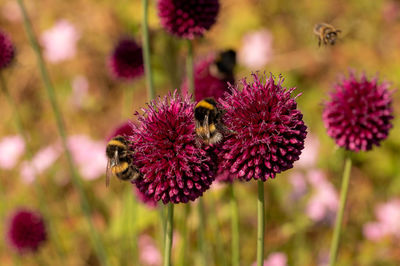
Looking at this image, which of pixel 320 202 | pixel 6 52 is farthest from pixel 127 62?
pixel 320 202

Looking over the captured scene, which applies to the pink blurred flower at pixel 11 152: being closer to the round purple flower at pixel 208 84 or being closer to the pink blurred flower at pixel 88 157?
the pink blurred flower at pixel 88 157

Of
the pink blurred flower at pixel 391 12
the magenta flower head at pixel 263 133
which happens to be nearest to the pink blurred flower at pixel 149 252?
the magenta flower head at pixel 263 133

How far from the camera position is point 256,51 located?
13.5ft

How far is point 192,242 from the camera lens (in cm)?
317

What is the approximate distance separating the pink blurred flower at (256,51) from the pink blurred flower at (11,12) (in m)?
2.57

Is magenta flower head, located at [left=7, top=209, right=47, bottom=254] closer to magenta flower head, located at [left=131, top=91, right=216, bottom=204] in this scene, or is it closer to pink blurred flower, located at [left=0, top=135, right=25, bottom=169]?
pink blurred flower, located at [left=0, top=135, right=25, bottom=169]

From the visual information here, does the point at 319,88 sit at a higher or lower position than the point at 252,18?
lower

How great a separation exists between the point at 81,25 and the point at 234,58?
3.20 metres

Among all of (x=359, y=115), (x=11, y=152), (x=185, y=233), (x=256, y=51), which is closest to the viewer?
(x=359, y=115)

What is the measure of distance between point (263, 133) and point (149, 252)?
2.02 m

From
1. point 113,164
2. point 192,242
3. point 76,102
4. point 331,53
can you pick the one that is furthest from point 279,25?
point 113,164

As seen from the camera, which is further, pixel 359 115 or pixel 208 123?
pixel 359 115

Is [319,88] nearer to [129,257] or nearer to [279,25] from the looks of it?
[279,25]

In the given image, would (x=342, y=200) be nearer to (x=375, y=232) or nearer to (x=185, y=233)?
(x=185, y=233)
